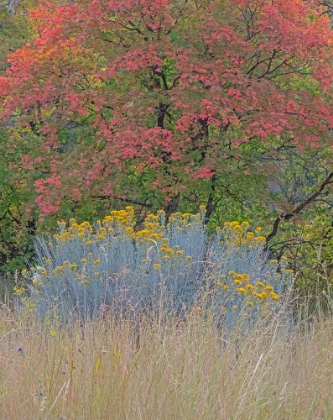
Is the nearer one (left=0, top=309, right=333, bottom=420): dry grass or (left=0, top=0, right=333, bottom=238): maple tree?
(left=0, top=309, right=333, bottom=420): dry grass

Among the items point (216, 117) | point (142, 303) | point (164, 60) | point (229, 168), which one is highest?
point (164, 60)

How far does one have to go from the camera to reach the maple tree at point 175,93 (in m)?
7.74

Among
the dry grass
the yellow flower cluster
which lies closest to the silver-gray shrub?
the yellow flower cluster

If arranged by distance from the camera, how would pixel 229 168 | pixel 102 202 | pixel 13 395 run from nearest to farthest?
pixel 13 395, pixel 229 168, pixel 102 202

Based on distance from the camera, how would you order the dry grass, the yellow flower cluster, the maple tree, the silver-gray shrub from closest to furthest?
the dry grass → the yellow flower cluster → the silver-gray shrub → the maple tree

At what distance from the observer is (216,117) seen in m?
7.92

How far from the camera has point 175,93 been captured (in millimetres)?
7797

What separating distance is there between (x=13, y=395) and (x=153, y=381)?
74 centimetres

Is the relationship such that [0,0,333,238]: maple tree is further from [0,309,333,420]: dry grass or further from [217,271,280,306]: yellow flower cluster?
[0,309,333,420]: dry grass

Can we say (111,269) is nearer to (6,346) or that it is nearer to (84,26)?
(6,346)

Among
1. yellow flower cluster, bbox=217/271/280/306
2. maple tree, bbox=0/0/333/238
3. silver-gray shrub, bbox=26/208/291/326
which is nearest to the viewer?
yellow flower cluster, bbox=217/271/280/306

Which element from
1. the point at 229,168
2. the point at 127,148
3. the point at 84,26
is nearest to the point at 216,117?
the point at 229,168

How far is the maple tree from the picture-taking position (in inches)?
305

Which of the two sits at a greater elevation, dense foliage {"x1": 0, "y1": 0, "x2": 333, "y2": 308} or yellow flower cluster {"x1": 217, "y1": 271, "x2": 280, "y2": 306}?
dense foliage {"x1": 0, "y1": 0, "x2": 333, "y2": 308}
